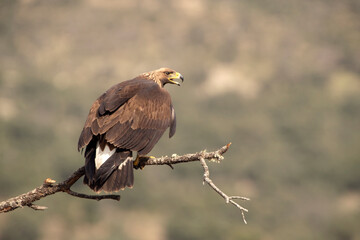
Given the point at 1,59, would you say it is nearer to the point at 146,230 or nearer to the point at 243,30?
the point at 243,30

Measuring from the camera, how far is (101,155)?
6.84 m

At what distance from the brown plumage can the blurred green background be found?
2868 centimetres

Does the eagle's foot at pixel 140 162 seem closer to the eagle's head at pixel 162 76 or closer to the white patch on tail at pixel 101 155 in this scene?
the white patch on tail at pixel 101 155

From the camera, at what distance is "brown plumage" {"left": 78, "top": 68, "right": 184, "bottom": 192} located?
669 cm

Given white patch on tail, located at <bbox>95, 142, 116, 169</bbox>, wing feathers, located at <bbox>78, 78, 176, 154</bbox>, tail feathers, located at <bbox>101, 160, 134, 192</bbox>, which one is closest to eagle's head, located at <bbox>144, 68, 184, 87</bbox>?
wing feathers, located at <bbox>78, 78, 176, 154</bbox>

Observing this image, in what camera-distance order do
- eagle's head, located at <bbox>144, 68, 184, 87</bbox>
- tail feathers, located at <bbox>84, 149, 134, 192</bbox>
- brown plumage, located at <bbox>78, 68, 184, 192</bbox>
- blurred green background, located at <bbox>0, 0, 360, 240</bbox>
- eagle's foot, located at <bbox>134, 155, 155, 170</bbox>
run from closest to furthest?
tail feathers, located at <bbox>84, 149, 134, 192</bbox>, brown plumage, located at <bbox>78, 68, 184, 192</bbox>, eagle's foot, located at <bbox>134, 155, 155, 170</bbox>, eagle's head, located at <bbox>144, 68, 184, 87</bbox>, blurred green background, located at <bbox>0, 0, 360, 240</bbox>

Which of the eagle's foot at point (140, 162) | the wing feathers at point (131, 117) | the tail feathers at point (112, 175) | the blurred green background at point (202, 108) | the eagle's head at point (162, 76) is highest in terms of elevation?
the blurred green background at point (202, 108)

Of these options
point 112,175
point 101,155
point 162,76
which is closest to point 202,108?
point 162,76

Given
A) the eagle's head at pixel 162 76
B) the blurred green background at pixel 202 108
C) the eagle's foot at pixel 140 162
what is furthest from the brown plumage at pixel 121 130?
the blurred green background at pixel 202 108

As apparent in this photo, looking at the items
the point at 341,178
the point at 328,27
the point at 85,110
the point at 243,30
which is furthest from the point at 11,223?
the point at 328,27

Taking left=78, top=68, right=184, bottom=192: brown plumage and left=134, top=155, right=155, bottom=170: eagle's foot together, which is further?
left=134, top=155, right=155, bottom=170: eagle's foot

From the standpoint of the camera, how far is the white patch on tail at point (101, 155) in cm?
672

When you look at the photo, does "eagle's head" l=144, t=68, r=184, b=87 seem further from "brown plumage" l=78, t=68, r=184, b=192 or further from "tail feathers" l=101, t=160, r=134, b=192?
"tail feathers" l=101, t=160, r=134, b=192

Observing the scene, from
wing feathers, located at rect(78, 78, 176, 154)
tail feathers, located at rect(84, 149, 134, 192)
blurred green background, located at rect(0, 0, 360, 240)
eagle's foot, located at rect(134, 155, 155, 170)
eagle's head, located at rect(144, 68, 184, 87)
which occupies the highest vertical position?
blurred green background, located at rect(0, 0, 360, 240)
